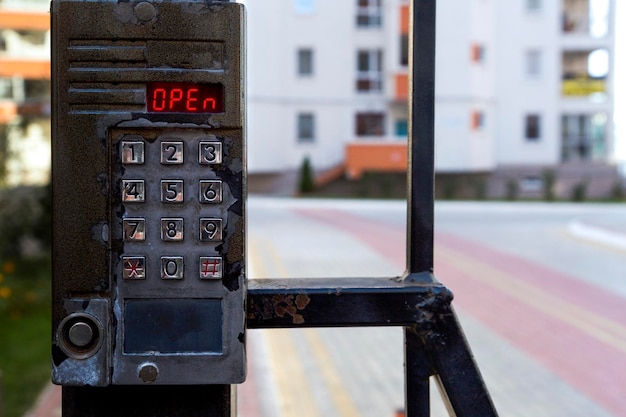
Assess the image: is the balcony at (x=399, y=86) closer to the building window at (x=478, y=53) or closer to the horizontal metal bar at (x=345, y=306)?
the building window at (x=478, y=53)

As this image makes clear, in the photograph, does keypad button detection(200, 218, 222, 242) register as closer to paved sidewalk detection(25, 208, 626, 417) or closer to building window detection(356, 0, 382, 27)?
paved sidewalk detection(25, 208, 626, 417)

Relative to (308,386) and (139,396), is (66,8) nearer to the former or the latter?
(139,396)

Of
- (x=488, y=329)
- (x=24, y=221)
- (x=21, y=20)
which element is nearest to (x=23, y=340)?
(x=488, y=329)

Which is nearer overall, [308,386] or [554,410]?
[554,410]

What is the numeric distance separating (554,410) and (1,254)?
31.1 feet

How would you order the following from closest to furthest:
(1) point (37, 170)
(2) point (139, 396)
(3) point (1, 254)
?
(2) point (139, 396)
(3) point (1, 254)
(1) point (37, 170)

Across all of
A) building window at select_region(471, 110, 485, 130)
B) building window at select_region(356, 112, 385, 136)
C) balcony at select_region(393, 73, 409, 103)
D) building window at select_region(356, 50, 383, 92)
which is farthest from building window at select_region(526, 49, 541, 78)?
building window at select_region(356, 112, 385, 136)

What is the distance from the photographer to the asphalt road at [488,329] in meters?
6.12

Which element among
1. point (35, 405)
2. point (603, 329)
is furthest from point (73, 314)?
point (603, 329)

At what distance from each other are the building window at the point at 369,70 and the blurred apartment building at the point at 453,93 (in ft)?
0.17

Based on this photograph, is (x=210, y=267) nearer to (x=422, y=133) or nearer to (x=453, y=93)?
(x=422, y=133)

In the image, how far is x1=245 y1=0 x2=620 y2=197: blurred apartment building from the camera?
34.4 meters

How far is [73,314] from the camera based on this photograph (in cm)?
167

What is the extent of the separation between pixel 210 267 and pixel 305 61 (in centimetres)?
3397
